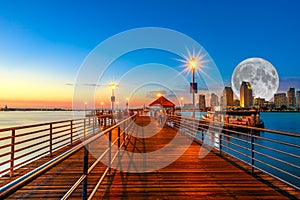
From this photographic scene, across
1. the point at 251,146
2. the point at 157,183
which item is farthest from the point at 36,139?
the point at 251,146

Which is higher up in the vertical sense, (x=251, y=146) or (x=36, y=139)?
(x=251, y=146)

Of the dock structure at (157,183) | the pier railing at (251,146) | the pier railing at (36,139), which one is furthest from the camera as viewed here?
the pier railing at (36,139)

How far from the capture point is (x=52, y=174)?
5164mm

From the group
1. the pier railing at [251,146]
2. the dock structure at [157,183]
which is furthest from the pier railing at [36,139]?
the pier railing at [251,146]

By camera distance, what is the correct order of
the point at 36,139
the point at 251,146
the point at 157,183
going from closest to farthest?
the point at 157,183 < the point at 251,146 < the point at 36,139

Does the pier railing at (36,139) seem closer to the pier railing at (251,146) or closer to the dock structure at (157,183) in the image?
the dock structure at (157,183)

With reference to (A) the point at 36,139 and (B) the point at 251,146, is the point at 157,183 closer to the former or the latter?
(B) the point at 251,146

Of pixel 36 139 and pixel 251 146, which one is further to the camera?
pixel 36 139

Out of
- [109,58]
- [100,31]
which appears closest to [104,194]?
[109,58]

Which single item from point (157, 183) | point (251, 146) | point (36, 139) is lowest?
point (36, 139)

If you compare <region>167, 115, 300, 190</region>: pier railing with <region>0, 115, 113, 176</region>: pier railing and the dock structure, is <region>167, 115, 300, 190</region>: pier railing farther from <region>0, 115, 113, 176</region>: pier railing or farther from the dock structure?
<region>0, 115, 113, 176</region>: pier railing

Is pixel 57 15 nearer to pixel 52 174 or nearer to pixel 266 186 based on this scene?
pixel 52 174

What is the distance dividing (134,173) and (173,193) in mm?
1349

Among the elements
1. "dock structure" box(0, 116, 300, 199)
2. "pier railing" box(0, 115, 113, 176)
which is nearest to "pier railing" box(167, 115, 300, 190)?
"dock structure" box(0, 116, 300, 199)
